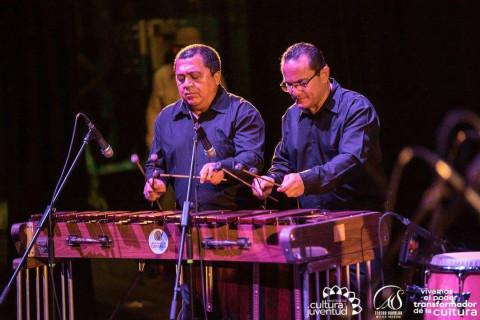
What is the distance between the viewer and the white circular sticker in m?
3.62

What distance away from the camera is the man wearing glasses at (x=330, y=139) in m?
3.72

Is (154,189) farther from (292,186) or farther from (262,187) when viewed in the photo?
(292,186)

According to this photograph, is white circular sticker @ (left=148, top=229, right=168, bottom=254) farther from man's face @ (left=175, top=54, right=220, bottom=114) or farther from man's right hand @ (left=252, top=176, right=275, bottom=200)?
man's face @ (left=175, top=54, right=220, bottom=114)

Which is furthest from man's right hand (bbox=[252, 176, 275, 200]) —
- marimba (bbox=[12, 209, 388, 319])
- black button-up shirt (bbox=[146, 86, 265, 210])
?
black button-up shirt (bbox=[146, 86, 265, 210])

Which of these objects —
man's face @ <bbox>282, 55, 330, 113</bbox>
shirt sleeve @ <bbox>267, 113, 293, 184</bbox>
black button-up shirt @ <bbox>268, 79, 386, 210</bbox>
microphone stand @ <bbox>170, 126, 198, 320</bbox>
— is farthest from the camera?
shirt sleeve @ <bbox>267, 113, 293, 184</bbox>

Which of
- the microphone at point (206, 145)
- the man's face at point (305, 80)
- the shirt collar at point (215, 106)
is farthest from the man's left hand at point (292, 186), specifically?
the shirt collar at point (215, 106)

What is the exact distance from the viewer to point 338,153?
3912mm

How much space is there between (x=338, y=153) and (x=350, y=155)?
0.21 metres

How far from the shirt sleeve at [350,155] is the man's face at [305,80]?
0.65ft

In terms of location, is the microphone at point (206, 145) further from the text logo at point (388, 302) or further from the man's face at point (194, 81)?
the text logo at point (388, 302)

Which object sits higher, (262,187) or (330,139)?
(330,139)

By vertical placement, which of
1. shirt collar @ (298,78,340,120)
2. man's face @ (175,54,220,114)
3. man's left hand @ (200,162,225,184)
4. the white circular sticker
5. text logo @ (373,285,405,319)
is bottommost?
text logo @ (373,285,405,319)

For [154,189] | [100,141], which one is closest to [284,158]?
[154,189]

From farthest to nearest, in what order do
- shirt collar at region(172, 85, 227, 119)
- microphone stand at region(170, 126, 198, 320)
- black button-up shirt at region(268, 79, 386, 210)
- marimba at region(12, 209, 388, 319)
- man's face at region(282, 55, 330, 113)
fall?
shirt collar at region(172, 85, 227, 119), man's face at region(282, 55, 330, 113), black button-up shirt at region(268, 79, 386, 210), marimba at region(12, 209, 388, 319), microphone stand at region(170, 126, 198, 320)
